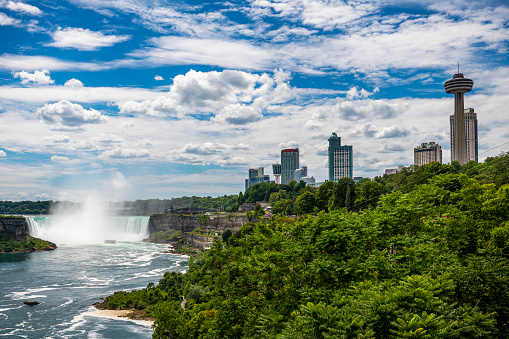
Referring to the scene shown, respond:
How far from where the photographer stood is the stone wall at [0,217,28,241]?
83.2 meters

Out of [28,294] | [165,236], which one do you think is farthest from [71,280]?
[165,236]

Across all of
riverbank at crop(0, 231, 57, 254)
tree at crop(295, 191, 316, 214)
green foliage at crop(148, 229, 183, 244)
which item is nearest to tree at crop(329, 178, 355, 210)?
tree at crop(295, 191, 316, 214)

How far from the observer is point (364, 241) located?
11.7 m

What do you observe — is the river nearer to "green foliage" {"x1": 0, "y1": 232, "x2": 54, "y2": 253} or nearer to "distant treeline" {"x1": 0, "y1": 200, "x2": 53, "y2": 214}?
"green foliage" {"x1": 0, "y1": 232, "x2": 54, "y2": 253}

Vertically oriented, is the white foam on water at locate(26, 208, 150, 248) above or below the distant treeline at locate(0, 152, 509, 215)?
below

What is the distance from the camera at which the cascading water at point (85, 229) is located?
91.6m

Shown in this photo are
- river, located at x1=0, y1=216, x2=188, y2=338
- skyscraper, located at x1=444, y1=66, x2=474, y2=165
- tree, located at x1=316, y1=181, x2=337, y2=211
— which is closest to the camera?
river, located at x1=0, y1=216, x2=188, y2=338

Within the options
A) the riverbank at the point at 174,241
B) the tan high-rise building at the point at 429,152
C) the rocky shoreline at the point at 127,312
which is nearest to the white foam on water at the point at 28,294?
the rocky shoreline at the point at 127,312

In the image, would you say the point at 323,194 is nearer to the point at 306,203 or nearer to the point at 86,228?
the point at 306,203

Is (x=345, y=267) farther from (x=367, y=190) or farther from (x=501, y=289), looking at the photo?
(x=367, y=190)

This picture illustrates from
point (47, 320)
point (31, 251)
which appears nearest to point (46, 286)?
point (47, 320)

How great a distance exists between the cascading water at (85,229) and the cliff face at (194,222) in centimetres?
407

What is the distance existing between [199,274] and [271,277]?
28.3 meters

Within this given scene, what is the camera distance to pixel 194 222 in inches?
3777
